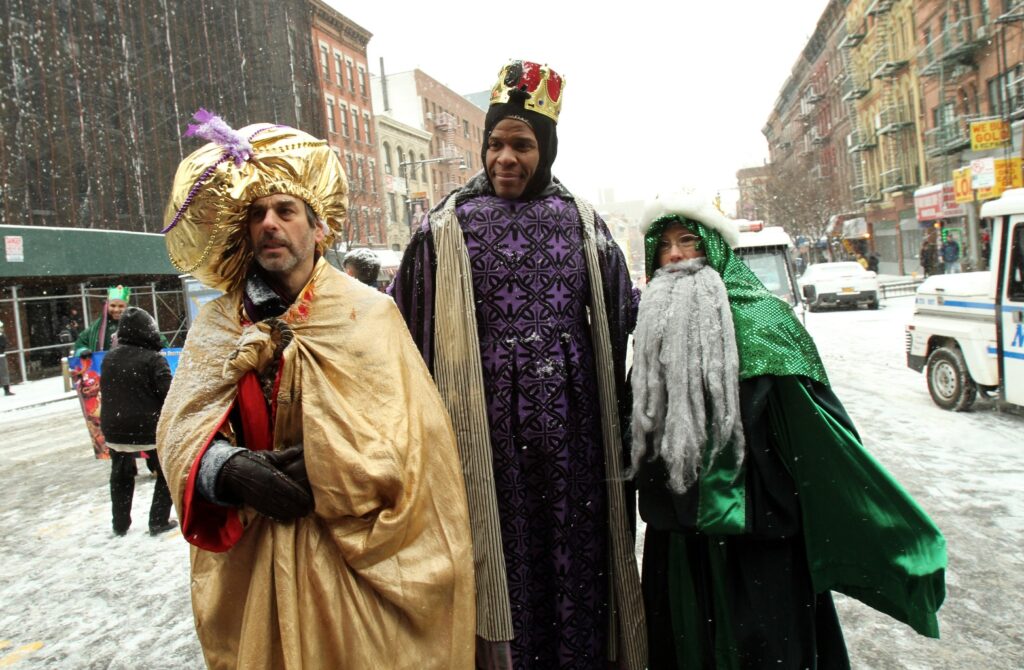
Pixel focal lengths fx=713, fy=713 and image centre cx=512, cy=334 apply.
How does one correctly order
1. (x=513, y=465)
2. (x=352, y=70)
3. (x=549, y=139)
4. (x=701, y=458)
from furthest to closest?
(x=352, y=70), (x=549, y=139), (x=513, y=465), (x=701, y=458)

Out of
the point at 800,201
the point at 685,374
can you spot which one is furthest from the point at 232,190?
the point at 800,201

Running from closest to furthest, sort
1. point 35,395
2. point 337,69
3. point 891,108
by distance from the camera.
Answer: point 35,395 < point 891,108 < point 337,69

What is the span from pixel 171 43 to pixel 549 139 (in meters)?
30.9

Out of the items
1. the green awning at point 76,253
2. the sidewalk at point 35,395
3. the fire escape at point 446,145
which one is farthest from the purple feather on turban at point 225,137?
the fire escape at point 446,145

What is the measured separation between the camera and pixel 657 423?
2303 millimetres

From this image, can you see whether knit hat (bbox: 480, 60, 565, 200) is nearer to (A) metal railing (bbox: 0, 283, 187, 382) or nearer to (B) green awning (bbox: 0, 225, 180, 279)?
(A) metal railing (bbox: 0, 283, 187, 382)

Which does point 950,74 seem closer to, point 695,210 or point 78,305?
point 695,210

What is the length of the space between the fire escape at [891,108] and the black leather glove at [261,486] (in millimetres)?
41116

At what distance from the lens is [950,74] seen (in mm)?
28594

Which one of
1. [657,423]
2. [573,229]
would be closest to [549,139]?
[573,229]

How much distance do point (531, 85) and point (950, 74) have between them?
32.9 m

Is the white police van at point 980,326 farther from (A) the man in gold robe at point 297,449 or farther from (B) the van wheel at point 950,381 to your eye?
(A) the man in gold robe at point 297,449

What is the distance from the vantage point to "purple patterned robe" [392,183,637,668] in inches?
94.7

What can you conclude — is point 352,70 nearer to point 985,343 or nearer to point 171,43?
point 171,43
